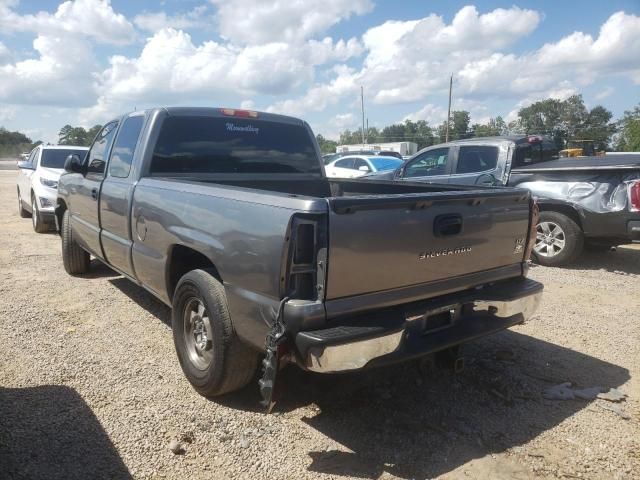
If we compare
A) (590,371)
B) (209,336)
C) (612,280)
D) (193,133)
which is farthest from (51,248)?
(612,280)

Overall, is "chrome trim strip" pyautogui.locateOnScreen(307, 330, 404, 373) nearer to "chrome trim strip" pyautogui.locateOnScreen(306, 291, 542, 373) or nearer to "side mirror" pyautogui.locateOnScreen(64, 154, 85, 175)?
"chrome trim strip" pyautogui.locateOnScreen(306, 291, 542, 373)

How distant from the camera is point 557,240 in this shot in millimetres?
7363

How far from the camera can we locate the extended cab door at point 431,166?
28.7ft

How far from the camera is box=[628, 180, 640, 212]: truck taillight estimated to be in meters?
6.57

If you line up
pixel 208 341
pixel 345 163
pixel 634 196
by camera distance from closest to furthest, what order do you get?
pixel 208 341 < pixel 634 196 < pixel 345 163

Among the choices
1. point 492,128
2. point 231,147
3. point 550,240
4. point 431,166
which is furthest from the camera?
point 492,128

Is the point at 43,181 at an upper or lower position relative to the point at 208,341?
upper

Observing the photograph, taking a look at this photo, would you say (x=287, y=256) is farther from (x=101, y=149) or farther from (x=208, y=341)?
(x=101, y=149)

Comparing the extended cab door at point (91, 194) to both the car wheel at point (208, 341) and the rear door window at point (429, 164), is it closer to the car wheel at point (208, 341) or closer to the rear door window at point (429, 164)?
the car wheel at point (208, 341)

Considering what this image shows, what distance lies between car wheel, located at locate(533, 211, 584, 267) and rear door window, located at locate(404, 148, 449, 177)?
6.43 feet

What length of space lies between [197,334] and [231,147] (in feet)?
5.85

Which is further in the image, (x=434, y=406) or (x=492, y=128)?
(x=492, y=128)

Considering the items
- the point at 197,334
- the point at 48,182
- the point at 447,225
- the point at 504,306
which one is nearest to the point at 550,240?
the point at 504,306

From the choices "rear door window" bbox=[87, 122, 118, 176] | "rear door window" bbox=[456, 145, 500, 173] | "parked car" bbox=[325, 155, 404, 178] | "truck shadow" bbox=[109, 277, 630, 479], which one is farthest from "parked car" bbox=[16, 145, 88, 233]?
"parked car" bbox=[325, 155, 404, 178]
